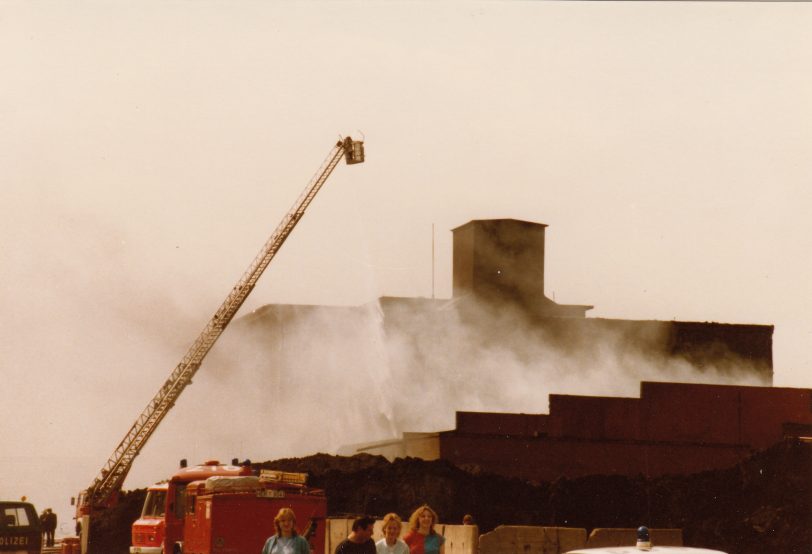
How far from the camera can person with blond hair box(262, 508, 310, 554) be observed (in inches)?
506

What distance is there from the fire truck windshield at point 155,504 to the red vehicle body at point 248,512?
4183mm

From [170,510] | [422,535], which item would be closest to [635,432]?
[170,510]

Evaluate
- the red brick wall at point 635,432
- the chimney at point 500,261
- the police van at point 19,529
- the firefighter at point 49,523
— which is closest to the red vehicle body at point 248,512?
the police van at point 19,529

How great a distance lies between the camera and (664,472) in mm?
59219

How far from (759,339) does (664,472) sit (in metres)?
16.2

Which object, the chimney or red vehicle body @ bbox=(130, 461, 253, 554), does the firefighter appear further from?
the chimney

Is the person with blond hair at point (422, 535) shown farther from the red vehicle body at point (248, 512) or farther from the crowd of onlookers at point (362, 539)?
the red vehicle body at point (248, 512)

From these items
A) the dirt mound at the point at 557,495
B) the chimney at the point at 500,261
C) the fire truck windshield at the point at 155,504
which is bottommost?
the dirt mound at the point at 557,495

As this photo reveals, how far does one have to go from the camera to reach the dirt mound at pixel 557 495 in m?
42.2

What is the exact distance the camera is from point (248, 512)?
74.0 feet

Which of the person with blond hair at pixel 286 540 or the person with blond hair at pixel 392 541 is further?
the person with blond hair at pixel 286 540

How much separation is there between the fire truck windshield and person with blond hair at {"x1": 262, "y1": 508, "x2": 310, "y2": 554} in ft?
48.4

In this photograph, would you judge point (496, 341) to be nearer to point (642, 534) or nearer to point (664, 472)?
point (664, 472)

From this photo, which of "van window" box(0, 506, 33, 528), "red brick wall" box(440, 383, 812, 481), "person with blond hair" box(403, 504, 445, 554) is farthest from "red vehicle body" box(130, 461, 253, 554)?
"red brick wall" box(440, 383, 812, 481)
